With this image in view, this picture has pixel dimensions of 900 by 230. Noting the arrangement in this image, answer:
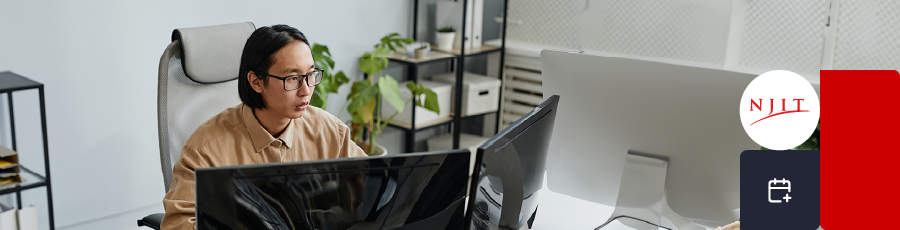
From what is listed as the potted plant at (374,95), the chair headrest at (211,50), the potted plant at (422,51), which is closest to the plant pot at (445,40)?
the potted plant at (422,51)

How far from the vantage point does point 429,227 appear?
38.5 inches

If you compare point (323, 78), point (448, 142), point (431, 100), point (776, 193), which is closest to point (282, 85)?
point (776, 193)

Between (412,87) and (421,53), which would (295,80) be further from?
(421,53)

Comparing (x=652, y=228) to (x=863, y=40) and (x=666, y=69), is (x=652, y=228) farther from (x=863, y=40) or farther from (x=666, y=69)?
(x=863, y=40)

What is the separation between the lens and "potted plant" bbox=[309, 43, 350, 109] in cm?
269

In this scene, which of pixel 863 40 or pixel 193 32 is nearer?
pixel 193 32

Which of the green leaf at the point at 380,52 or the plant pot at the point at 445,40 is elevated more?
the plant pot at the point at 445,40

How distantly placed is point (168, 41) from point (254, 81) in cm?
142

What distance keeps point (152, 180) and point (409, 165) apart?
2.06 metres

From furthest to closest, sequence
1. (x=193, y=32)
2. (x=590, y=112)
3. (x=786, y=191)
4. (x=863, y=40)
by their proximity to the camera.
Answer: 1. (x=863, y=40)
2. (x=193, y=32)
3. (x=590, y=112)
4. (x=786, y=191)

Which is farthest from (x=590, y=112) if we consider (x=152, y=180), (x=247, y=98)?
(x=152, y=180)

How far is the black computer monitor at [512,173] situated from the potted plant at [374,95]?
64.8 inches

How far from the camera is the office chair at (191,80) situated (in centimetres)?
160

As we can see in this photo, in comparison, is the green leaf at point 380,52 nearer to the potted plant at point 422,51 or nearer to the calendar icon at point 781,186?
the potted plant at point 422,51
